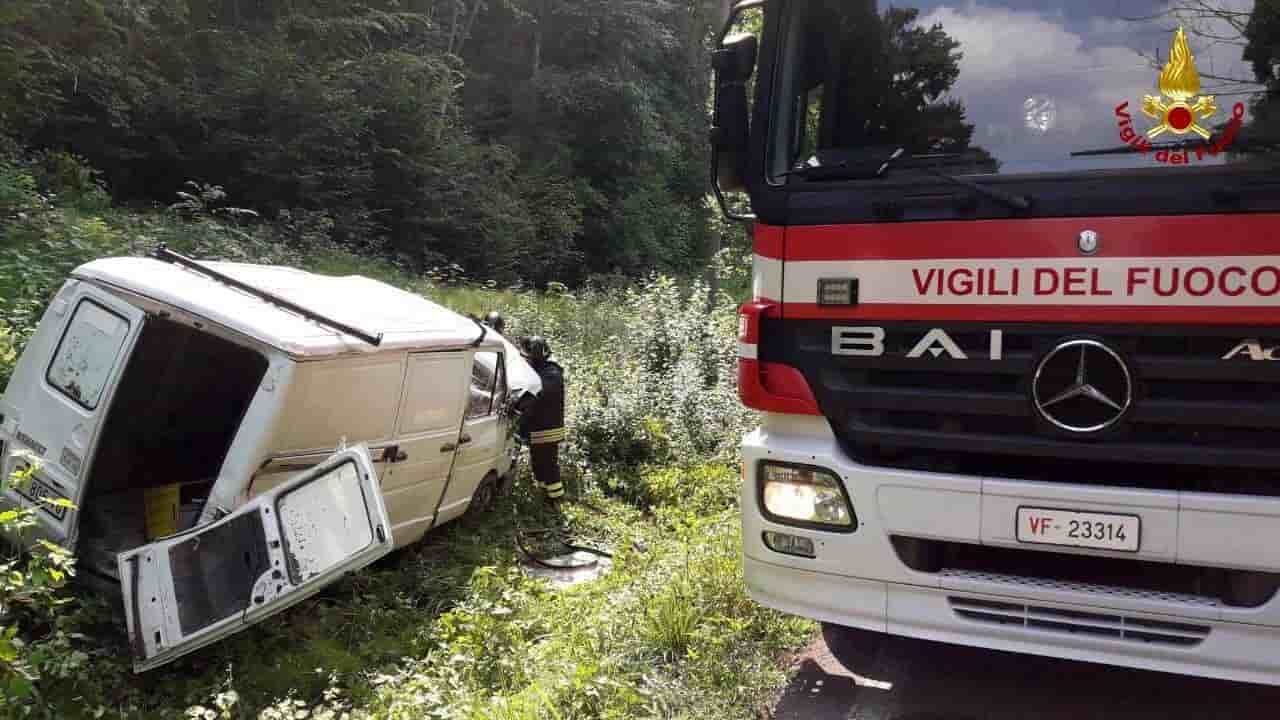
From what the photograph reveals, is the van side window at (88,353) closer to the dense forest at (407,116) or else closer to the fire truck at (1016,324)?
the fire truck at (1016,324)

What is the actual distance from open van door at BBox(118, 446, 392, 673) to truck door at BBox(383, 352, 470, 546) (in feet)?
4.73

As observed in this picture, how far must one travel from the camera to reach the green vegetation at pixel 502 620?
4.39 m

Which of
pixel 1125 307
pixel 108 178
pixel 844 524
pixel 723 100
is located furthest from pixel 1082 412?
pixel 108 178

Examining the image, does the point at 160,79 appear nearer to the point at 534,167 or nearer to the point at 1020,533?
the point at 534,167

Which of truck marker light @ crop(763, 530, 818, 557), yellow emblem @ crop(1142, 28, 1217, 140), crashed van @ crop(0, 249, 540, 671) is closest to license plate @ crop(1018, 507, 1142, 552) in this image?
truck marker light @ crop(763, 530, 818, 557)

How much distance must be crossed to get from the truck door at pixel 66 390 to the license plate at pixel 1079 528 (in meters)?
4.80

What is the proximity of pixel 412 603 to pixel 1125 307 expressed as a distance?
473 cm

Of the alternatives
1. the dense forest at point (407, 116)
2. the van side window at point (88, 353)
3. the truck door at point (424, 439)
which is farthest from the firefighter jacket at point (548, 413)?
the dense forest at point (407, 116)

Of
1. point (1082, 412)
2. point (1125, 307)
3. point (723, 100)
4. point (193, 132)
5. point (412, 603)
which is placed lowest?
point (412, 603)

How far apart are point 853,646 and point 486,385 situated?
424cm

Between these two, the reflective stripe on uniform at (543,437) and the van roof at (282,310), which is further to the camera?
the reflective stripe on uniform at (543,437)

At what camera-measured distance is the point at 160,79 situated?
1805 cm

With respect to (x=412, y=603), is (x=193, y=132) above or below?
above

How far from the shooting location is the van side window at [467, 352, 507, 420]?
7.91 metres
